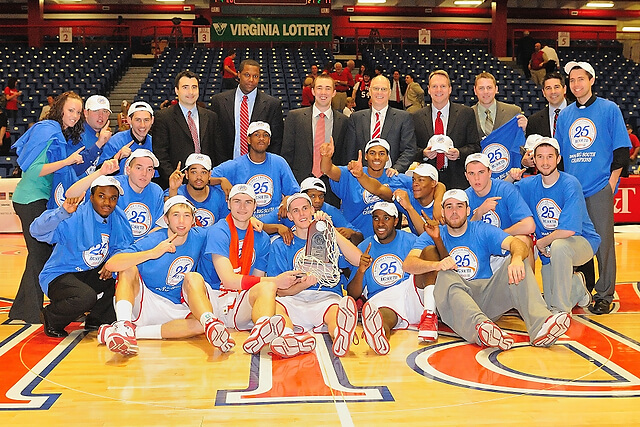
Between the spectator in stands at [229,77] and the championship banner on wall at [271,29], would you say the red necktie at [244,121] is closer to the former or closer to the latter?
the spectator in stands at [229,77]

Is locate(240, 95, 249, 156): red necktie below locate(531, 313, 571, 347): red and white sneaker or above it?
above

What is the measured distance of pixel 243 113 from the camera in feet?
21.2

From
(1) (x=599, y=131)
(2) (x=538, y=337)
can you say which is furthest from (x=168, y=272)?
(1) (x=599, y=131)

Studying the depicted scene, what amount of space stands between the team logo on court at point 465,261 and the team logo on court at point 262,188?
163cm

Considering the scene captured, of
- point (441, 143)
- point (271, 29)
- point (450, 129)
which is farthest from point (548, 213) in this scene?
point (271, 29)

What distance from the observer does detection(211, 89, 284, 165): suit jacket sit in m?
6.45

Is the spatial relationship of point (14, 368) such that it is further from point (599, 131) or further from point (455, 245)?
point (599, 131)

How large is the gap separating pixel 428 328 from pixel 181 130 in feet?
9.16

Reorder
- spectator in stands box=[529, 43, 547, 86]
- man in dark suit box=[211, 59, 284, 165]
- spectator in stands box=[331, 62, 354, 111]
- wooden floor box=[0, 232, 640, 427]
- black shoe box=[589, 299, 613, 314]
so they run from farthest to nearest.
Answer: spectator in stands box=[529, 43, 547, 86]
spectator in stands box=[331, 62, 354, 111]
man in dark suit box=[211, 59, 284, 165]
black shoe box=[589, 299, 613, 314]
wooden floor box=[0, 232, 640, 427]

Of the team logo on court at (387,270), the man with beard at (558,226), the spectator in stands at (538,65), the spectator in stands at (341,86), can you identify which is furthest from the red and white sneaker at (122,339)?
the spectator in stands at (538,65)

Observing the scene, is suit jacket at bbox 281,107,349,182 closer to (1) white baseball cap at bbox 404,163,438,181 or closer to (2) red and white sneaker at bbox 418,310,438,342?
(1) white baseball cap at bbox 404,163,438,181

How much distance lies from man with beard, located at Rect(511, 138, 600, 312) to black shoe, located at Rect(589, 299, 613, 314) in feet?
0.34

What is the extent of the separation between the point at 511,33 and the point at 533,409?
24369 mm

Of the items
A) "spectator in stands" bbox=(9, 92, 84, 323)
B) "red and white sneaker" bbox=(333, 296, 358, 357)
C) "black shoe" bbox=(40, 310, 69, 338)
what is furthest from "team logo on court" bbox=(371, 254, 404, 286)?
"spectator in stands" bbox=(9, 92, 84, 323)
